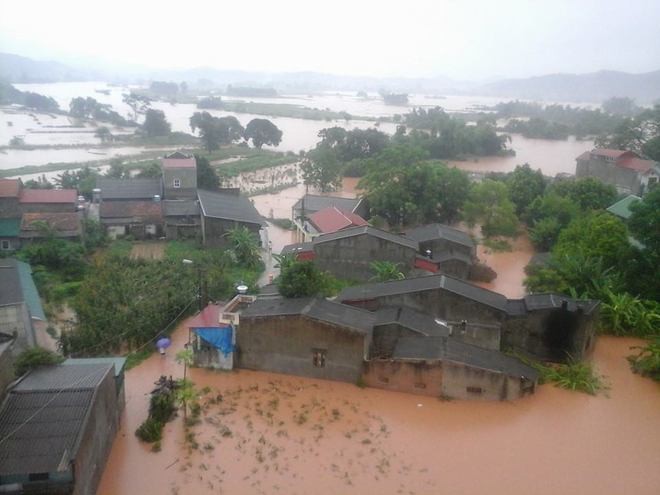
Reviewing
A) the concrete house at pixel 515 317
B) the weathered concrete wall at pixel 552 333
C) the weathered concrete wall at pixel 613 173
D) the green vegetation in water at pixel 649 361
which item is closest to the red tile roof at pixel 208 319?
the concrete house at pixel 515 317

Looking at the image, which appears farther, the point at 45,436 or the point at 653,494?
the point at 653,494

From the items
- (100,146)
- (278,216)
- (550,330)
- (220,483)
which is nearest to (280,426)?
(220,483)

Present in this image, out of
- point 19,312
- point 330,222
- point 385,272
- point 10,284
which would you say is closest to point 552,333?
point 385,272

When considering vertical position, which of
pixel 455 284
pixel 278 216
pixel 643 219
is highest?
pixel 643 219

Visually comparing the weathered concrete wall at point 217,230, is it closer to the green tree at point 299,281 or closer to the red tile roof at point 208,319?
the green tree at point 299,281

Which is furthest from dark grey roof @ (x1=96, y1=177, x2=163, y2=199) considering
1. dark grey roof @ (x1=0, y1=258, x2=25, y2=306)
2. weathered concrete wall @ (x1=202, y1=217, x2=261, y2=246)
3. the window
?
the window

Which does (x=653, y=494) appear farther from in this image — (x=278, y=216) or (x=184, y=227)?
(x=278, y=216)
